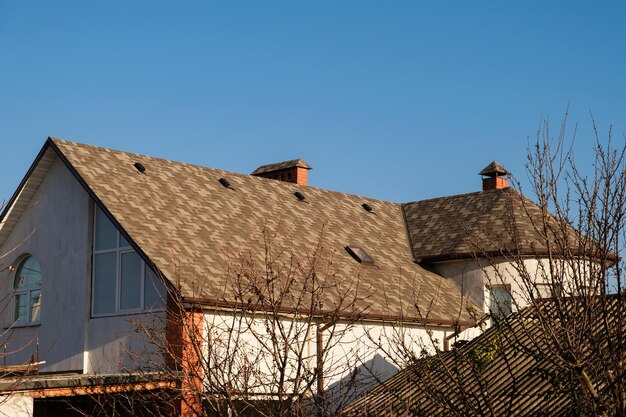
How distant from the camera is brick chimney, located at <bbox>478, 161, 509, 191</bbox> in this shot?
30972 mm

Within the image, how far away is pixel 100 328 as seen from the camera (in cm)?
2102

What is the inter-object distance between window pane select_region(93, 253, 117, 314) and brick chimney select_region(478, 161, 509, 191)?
14217mm

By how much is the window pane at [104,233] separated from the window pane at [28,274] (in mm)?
2140

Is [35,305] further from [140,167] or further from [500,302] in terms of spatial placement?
[500,302]

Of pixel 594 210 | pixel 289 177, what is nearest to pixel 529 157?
pixel 594 210

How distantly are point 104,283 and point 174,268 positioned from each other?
2.42 m

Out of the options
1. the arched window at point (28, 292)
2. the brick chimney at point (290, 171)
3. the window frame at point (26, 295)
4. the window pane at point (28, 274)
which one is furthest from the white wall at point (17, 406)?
the brick chimney at point (290, 171)

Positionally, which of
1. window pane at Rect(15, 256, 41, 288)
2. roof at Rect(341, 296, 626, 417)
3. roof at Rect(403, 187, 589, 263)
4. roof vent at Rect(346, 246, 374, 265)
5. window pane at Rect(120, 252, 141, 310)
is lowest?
roof at Rect(341, 296, 626, 417)

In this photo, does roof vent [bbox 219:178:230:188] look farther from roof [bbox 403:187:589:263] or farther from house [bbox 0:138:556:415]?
roof [bbox 403:187:589:263]

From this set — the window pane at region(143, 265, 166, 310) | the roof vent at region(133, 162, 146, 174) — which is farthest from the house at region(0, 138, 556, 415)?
the roof vent at region(133, 162, 146, 174)

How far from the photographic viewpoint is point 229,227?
23562 millimetres

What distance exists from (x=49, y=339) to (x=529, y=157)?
15.3 m

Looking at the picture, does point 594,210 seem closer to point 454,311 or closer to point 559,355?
point 559,355

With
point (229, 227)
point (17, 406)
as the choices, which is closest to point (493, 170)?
point (229, 227)
